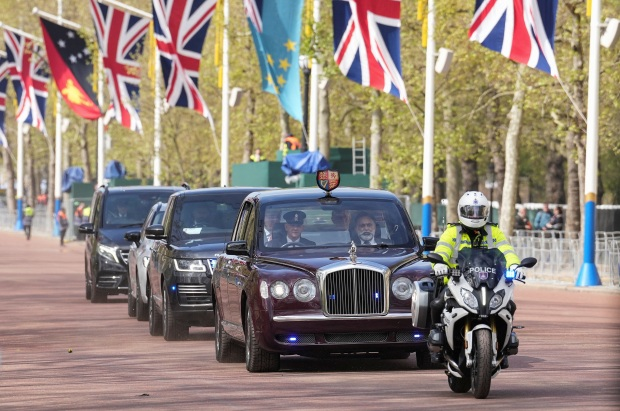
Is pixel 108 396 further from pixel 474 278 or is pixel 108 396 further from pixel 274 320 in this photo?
pixel 474 278

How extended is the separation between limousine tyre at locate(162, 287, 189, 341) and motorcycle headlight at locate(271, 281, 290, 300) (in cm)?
481

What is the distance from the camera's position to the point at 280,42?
41.5 meters

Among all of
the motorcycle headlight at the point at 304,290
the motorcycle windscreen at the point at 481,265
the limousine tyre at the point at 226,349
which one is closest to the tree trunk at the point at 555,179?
the limousine tyre at the point at 226,349

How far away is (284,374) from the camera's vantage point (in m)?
15.3

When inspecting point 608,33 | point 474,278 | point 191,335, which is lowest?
point 191,335

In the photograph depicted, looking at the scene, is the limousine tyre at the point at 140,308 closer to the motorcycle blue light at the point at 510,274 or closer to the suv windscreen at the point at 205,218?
the suv windscreen at the point at 205,218

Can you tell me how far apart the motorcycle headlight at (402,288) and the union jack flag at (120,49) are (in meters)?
36.0

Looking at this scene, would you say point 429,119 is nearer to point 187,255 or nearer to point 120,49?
point 120,49

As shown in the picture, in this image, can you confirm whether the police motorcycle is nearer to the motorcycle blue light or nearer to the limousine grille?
the motorcycle blue light

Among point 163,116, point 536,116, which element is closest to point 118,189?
point 536,116

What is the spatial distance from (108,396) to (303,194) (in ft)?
12.6

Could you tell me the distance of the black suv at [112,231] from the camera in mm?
27703

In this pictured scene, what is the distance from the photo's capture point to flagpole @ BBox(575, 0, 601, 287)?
34.8m

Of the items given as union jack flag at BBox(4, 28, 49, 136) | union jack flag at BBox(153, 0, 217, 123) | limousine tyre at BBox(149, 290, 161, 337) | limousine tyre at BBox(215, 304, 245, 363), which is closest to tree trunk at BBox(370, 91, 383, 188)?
union jack flag at BBox(153, 0, 217, 123)
